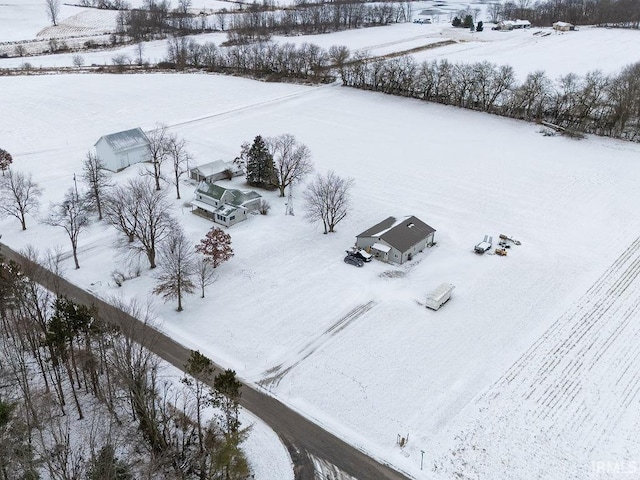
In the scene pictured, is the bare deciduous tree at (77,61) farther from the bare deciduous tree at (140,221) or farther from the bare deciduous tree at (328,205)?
the bare deciduous tree at (328,205)

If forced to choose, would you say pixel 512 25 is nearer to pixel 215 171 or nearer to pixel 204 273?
pixel 215 171

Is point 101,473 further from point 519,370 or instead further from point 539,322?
point 539,322

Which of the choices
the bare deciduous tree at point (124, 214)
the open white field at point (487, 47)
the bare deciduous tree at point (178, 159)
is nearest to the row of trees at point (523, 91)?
the open white field at point (487, 47)

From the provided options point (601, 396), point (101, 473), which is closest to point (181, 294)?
point (101, 473)

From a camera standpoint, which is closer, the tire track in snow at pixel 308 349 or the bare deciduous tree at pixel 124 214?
the tire track in snow at pixel 308 349

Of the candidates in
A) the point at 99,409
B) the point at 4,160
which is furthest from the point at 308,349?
the point at 4,160

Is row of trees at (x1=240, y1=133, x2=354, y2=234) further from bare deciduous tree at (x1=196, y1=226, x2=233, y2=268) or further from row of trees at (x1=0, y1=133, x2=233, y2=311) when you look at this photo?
bare deciduous tree at (x1=196, y1=226, x2=233, y2=268)

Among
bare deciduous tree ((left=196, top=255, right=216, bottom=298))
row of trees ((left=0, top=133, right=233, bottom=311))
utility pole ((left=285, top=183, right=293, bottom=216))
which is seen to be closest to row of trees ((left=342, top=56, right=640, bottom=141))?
utility pole ((left=285, top=183, right=293, bottom=216))
